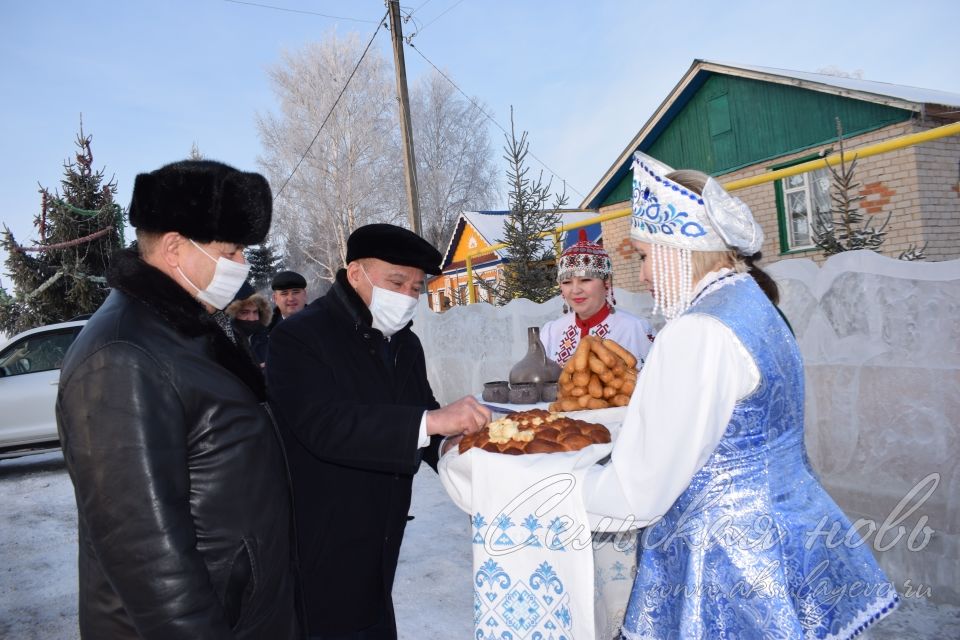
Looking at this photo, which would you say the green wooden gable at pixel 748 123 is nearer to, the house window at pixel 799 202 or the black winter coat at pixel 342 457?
the house window at pixel 799 202

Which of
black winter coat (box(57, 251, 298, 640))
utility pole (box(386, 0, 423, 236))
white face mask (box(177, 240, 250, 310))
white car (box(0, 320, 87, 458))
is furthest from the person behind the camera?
utility pole (box(386, 0, 423, 236))

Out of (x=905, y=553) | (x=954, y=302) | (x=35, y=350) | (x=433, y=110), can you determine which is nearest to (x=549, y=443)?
(x=954, y=302)

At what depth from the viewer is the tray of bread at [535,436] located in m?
1.96

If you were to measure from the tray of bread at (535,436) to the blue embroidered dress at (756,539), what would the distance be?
0.98 ft

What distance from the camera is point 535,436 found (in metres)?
2.02

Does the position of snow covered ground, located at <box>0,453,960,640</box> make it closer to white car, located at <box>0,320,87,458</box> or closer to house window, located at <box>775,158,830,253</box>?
white car, located at <box>0,320,87,458</box>

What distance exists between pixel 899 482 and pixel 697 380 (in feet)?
8.17

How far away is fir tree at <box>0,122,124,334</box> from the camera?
1535cm

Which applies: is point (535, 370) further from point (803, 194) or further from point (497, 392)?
point (803, 194)

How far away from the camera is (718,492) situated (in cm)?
173

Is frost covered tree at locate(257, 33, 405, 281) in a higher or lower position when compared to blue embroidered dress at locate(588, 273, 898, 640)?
higher

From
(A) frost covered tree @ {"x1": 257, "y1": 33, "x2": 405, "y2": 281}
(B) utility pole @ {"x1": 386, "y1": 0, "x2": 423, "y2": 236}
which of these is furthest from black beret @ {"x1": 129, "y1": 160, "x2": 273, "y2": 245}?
(A) frost covered tree @ {"x1": 257, "y1": 33, "x2": 405, "y2": 281}

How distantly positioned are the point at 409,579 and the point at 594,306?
7.47 ft

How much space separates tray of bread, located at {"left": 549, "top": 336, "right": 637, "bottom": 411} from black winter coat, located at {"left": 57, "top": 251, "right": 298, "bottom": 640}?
1205 mm
